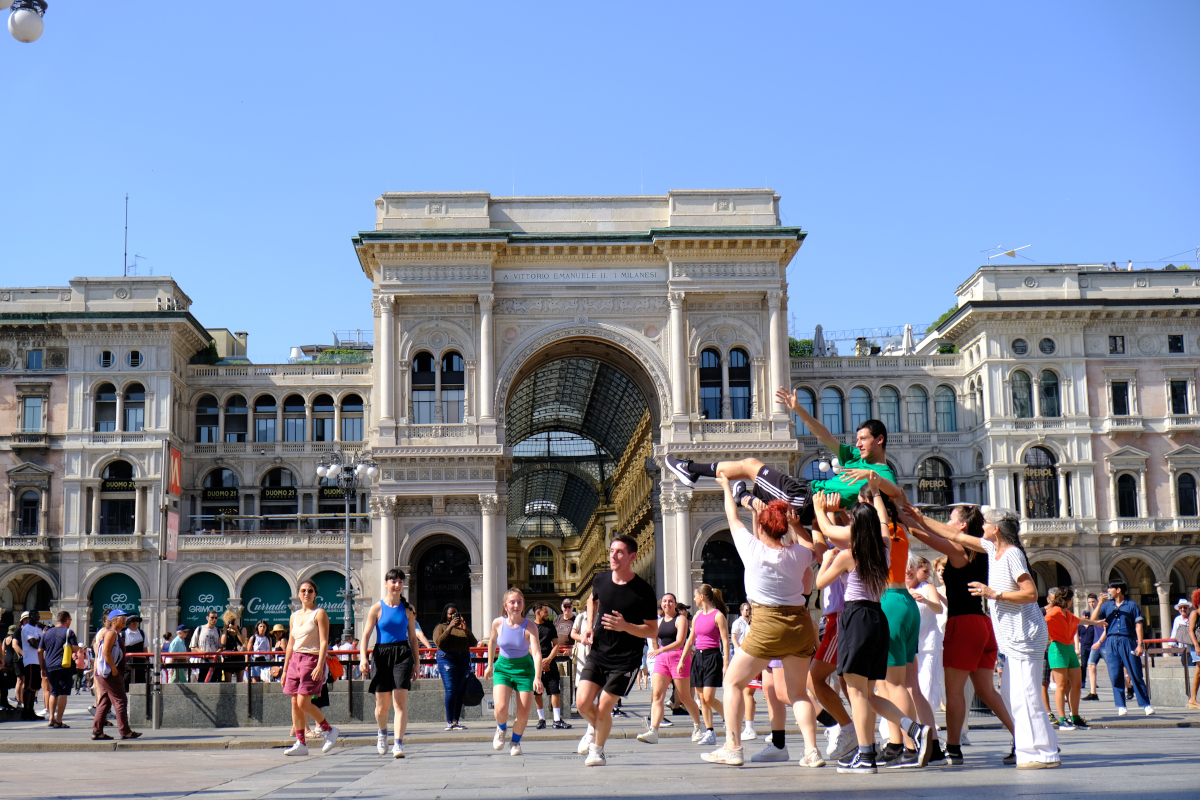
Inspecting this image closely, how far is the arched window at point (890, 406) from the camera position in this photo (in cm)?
5906

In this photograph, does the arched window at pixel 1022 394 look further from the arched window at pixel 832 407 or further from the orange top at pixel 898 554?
the orange top at pixel 898 554

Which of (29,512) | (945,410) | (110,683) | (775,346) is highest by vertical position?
(775,346)

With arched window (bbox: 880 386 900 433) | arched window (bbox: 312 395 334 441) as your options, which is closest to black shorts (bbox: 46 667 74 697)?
arched window (bbox: 312 395 334 441)

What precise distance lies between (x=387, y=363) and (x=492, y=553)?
27.1 feet

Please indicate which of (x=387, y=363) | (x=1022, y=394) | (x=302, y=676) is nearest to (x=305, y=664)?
(x=302, y=676)

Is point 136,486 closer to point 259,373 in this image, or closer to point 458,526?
point 259,373

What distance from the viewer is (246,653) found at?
71.2 feet

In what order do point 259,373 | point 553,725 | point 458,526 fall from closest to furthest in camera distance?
point 553,725, point 458,526, point 259,373

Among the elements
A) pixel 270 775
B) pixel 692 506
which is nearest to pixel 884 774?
pixel 270 775

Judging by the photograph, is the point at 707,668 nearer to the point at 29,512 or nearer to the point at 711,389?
the point at 711,389

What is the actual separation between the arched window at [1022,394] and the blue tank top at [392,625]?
150ft

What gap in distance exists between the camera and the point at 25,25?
12719 millimetres

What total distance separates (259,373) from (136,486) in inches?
295

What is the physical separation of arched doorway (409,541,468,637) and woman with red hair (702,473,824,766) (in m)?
41.0
